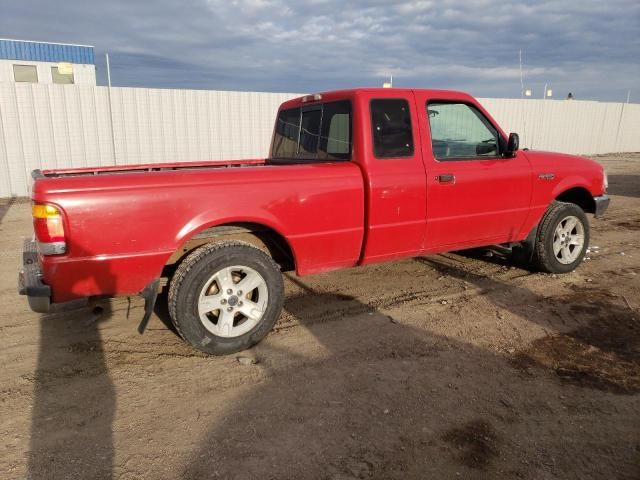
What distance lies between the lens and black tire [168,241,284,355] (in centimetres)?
341

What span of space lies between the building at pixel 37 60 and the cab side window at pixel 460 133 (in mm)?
20817

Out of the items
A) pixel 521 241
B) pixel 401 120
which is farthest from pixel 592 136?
pixel 401 120

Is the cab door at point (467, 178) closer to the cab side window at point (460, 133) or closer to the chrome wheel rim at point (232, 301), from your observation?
the cab side window at point (460, 133)

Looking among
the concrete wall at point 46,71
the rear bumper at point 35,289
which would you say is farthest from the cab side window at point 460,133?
the concrete wall at point 46,71

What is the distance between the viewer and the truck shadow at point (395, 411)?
2.45 m

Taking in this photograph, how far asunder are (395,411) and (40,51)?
2495 cm

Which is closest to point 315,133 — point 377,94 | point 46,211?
point 377,94

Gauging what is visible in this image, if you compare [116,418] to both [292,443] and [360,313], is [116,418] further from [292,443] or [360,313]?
[360,313]

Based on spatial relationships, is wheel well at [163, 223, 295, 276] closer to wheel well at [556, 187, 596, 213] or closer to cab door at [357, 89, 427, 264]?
cab door at [357, 89, 427, 264]

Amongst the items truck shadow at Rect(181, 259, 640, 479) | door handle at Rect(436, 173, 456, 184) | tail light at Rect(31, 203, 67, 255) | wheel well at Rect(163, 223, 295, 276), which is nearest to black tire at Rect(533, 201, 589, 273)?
truck shadow at Rect(181, 259, 640, 479)

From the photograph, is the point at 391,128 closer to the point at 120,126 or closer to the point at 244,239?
the point at 244,239

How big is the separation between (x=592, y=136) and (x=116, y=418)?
25289 millimetres

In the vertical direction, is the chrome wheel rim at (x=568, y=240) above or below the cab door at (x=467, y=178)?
below

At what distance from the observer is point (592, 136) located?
23.0 metres
